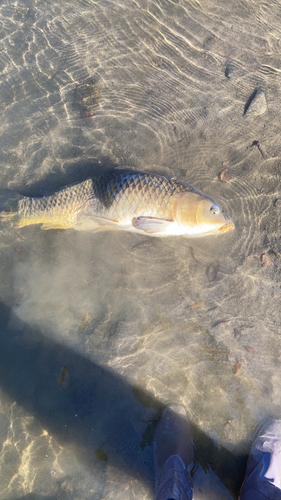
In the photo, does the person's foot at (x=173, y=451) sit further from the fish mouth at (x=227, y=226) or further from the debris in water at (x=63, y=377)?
the fish mouth at (x=227, y=226)

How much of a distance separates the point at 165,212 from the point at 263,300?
1917 mm

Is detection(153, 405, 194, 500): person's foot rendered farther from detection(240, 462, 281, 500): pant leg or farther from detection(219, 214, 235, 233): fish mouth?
detection(219, 214, 235, 233): fish mouth

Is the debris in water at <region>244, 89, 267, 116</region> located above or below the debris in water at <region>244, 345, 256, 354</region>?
above

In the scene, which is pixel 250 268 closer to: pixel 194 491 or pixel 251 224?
pixel 251 224

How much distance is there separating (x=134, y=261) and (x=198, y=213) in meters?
1.23

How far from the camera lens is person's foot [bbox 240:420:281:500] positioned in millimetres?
3223

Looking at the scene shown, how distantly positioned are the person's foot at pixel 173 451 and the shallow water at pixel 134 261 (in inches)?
5.5

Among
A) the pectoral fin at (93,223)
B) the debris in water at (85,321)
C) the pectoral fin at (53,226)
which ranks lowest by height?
the debris in water at (85,321)

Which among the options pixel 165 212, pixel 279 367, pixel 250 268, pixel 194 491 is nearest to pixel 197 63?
pixel 165 212

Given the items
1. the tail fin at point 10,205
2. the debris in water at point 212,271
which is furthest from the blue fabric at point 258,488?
the tail fin at point 10,205

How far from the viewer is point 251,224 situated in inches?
149

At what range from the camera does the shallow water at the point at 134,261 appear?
359cm

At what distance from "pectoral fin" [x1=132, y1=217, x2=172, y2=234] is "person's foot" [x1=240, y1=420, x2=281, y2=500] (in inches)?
120

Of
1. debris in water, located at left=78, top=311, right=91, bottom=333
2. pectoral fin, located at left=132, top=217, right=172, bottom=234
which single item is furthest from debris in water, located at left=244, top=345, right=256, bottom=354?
debris in water, located at left=78, top=311, right=91, bottom=333
